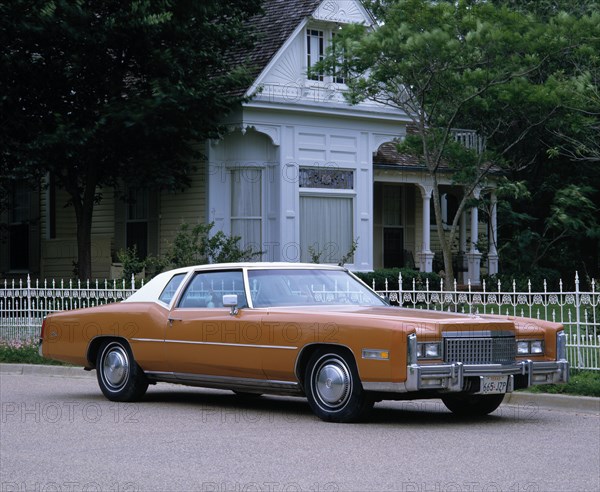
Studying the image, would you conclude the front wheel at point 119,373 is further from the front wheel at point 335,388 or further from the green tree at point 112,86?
the green tree at point 112,86

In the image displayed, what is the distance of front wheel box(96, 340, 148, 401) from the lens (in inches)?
536

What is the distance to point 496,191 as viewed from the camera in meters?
33.6

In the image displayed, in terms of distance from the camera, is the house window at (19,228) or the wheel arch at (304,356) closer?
the wheel arch at (304,356)

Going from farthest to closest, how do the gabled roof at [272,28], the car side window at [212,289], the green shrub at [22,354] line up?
the gabled roof at [272,28], the green shrub at [22,354], the car side window at [212,289]

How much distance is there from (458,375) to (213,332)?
9.52ft

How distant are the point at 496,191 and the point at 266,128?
840cm

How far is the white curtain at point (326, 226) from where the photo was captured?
28.8 m

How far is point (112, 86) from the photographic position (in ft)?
87.7

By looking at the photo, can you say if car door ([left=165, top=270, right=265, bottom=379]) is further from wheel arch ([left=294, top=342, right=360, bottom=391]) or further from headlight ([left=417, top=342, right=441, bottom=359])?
headlight ([left=417, top=342, right=441, bottom=359])

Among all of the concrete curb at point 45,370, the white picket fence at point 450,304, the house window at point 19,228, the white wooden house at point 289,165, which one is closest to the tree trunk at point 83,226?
the white wooden house at point 289,165

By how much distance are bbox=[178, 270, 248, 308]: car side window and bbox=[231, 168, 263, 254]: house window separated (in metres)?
15.1

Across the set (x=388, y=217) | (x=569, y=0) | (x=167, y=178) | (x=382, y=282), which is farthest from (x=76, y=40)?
(x=569, y=0)

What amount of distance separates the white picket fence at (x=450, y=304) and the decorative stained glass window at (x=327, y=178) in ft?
22.2

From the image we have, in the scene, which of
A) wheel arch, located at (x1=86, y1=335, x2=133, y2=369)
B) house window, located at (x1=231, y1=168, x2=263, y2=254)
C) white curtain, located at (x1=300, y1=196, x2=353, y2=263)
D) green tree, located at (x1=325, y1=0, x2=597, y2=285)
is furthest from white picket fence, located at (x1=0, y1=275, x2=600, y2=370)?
white curtain, located at (x1=300, y1=196, x2=353, y2=263)
